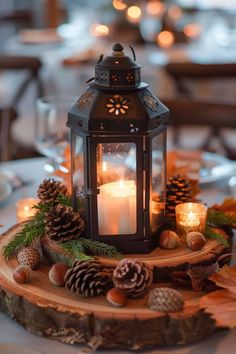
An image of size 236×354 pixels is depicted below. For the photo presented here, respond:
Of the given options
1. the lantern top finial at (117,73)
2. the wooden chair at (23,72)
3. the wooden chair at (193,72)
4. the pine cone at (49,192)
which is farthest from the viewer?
the wooden chair at (23,72)

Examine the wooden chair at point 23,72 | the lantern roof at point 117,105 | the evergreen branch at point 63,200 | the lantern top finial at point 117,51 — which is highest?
the lantern top finial at point 117,51

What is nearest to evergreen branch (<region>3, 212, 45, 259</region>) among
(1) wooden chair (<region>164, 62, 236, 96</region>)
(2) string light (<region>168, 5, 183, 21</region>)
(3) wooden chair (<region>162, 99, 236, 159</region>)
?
(3) wooden chair (<region>162, 99, 236, 159</region>)

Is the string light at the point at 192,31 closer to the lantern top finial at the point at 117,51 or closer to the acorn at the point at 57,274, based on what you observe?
the lantern top finial at the point at 117,51

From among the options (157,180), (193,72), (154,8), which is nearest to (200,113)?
(193,72)

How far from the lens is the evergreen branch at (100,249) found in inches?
41.3

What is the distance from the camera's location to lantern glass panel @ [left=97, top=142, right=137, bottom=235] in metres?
1.07

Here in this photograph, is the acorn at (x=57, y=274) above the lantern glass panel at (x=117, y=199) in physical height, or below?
below

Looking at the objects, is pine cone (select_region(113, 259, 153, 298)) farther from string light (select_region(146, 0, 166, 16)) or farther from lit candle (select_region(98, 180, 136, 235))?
string light (select_region(146, 0, 166, 16))

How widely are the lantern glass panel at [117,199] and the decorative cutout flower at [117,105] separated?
0.28 ft

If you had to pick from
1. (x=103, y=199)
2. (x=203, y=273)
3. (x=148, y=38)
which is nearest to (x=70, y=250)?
(x=103, y=199)

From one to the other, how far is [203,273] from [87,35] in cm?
332

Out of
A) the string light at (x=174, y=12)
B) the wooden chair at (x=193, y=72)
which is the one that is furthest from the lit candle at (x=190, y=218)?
the string light at (x=174, y=12)

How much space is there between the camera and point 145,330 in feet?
3.03

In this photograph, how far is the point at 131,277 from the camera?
3.17 feet
